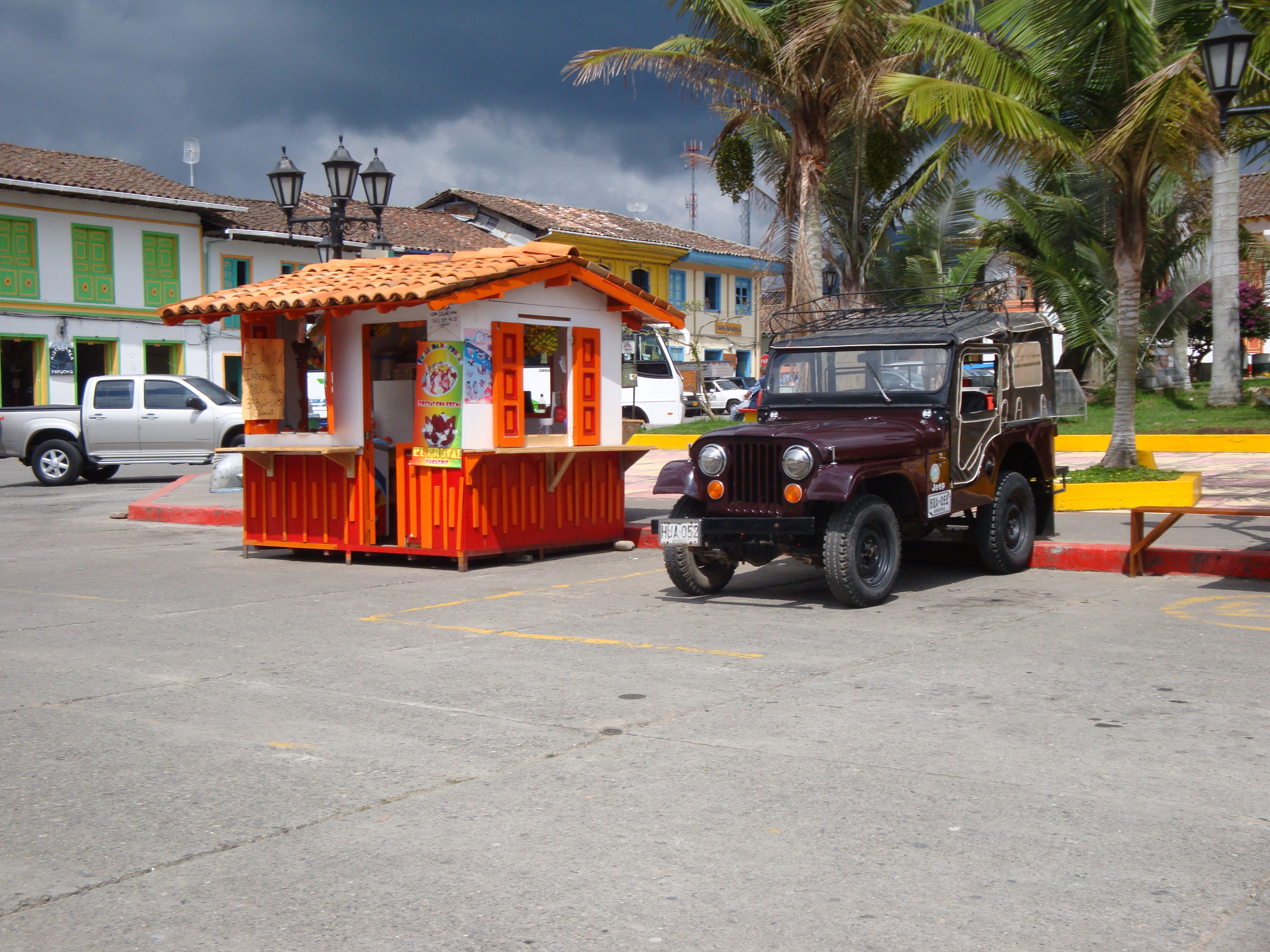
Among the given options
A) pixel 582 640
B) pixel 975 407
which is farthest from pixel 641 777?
pixel 975 407

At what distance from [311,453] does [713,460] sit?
4266mm

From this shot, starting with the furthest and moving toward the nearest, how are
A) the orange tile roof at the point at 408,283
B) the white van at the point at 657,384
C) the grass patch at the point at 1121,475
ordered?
the white van at the point at 657,384 → the grass patch at the point at 1121,475 → the orange tile roof at the point at 408,283

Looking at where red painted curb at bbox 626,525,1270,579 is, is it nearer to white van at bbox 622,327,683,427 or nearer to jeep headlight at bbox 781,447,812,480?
jeep headlight at bbox 781,447,812,480

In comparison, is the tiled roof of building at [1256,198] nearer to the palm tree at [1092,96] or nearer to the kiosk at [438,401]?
the palm tree at [1092,96]

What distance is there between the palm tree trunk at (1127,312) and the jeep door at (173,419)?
15135 millimetres

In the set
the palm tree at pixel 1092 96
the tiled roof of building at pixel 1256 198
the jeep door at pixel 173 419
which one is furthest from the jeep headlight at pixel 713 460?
the tiled roof of building at pixel 1256 198

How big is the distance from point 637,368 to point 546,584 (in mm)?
19562

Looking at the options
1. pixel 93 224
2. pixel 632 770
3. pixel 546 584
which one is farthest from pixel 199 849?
pixel 93 224

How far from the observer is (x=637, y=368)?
2950cm

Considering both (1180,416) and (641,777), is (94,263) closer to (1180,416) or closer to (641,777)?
(1180,416)

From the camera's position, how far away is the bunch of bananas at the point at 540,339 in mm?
11922

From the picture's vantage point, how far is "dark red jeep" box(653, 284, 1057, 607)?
859 cm

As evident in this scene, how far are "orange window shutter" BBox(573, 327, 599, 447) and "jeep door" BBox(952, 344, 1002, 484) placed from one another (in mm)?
3952

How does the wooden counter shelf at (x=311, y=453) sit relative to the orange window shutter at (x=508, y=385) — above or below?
below
